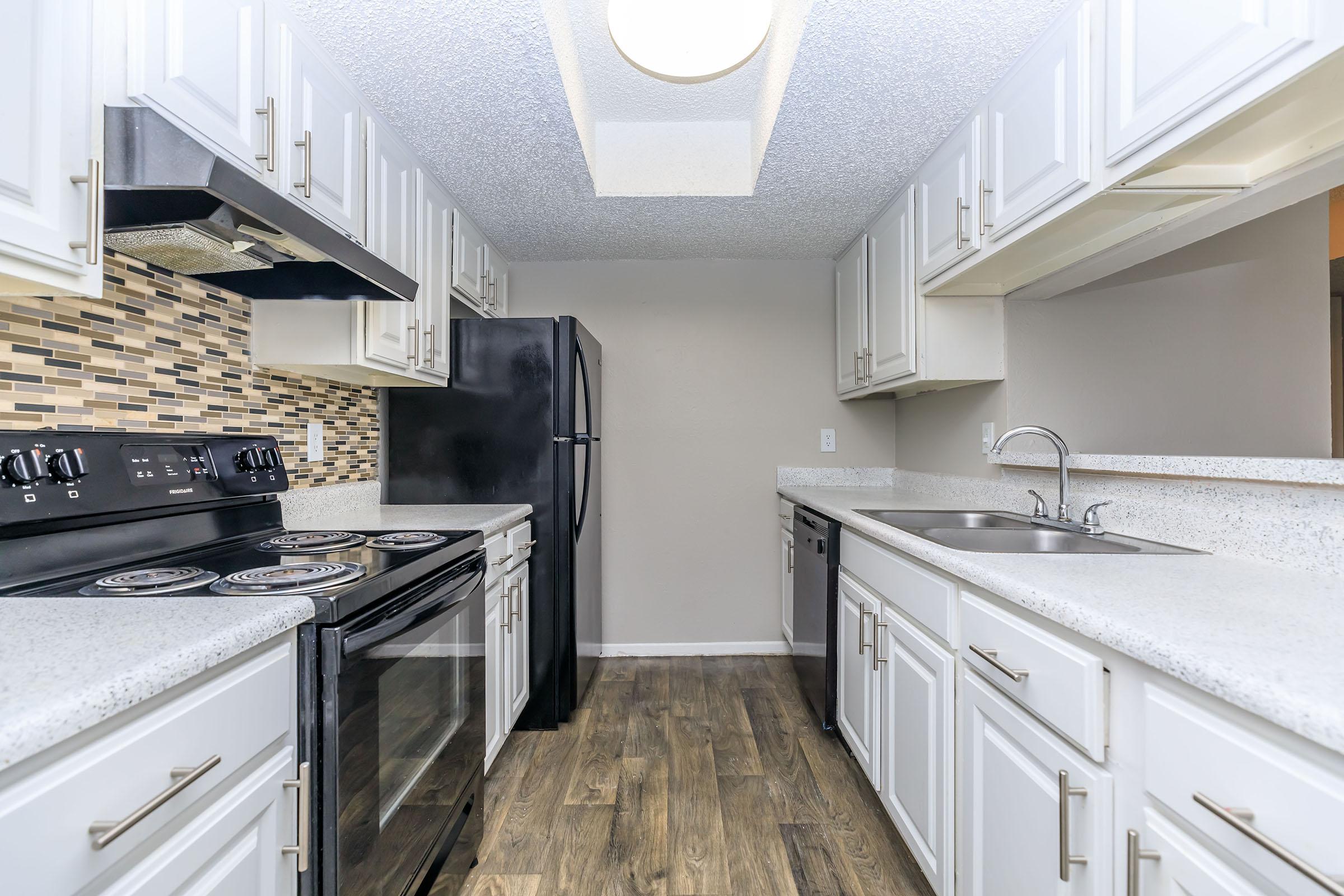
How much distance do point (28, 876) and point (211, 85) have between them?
4.18ft

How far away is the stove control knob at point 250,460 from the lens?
1679 millimetres

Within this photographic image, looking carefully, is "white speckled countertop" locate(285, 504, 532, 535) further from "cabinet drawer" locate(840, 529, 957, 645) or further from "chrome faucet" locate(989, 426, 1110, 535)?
"chrome faucet" locate(989, 426, 1110, 535)

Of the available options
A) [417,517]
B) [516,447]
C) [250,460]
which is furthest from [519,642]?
[250,460]

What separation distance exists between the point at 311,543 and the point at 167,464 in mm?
339

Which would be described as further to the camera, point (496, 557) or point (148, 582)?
point (496, 557)

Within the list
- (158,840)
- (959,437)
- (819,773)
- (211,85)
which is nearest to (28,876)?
(158,840)

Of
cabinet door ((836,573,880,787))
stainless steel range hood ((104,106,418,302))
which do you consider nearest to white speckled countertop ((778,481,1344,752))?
cabinet door ((836,573,880,787))

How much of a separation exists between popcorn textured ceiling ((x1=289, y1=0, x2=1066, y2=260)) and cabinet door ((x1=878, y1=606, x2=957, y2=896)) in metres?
1.43

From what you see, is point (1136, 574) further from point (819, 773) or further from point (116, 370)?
point (116, 370)

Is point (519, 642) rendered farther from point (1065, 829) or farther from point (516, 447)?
point (1065, 829)

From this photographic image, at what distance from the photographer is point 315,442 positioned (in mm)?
2137

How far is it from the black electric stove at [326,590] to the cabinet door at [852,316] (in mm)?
1984

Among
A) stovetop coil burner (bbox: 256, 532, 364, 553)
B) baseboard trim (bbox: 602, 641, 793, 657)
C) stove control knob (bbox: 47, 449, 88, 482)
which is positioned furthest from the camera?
baseboard trim (bbox: 602, 641, 793, 657)

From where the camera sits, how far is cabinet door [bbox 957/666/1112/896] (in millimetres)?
938
